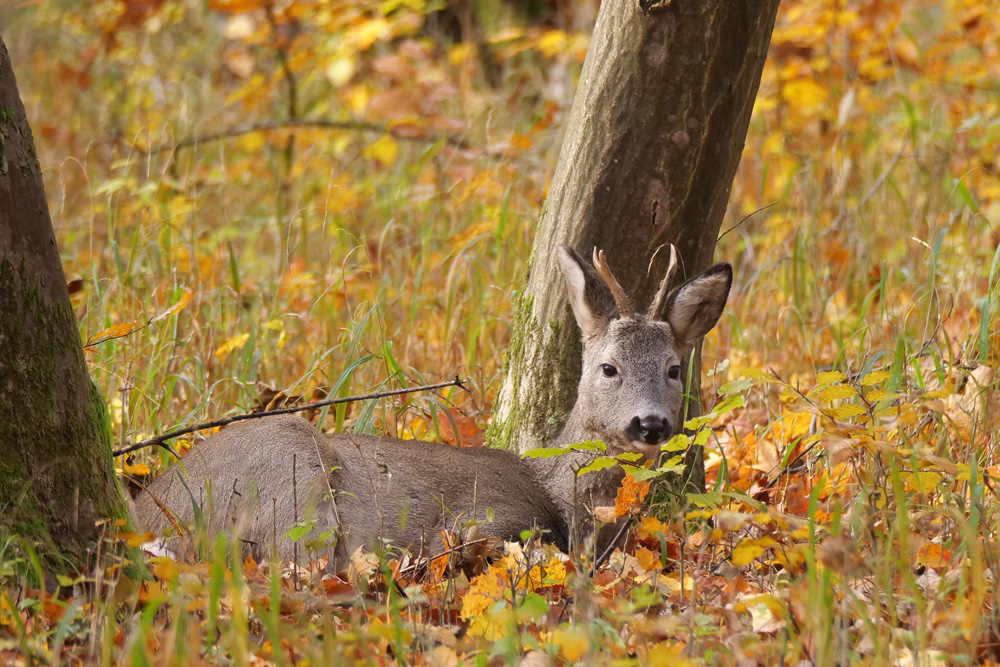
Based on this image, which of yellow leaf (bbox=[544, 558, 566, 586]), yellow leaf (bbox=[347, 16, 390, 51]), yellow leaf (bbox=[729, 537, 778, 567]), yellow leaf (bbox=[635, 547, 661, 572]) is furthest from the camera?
yellow leaf (bbox=[347, 16, 390, 51])

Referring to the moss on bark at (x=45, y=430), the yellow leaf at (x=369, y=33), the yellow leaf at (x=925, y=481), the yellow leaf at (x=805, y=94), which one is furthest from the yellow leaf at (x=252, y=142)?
the yellow leaf at (x=925, y=481)

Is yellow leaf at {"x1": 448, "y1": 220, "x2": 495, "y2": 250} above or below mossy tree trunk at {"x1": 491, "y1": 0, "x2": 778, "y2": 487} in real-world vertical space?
below

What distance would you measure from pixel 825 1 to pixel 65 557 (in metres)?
7.42

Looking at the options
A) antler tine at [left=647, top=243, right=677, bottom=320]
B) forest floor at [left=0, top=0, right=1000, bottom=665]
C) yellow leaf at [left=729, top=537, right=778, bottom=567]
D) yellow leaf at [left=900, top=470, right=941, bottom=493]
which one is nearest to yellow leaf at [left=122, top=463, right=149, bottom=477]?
forest floor at [left=0, top=0, right=1000, bottom=665]

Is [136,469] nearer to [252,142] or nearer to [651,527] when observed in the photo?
[651,527]

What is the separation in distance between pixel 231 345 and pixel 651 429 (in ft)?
6.83

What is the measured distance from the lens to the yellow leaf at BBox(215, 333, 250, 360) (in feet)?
15.9

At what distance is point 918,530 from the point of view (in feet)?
10.6

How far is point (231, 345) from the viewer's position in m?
4.86

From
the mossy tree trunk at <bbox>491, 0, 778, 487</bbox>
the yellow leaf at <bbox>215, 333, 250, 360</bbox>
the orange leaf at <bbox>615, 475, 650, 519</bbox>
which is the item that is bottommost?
the orange leaf at <bbox>615, 475, 650, 519</bbox>

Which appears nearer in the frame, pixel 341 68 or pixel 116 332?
pixel 116 332

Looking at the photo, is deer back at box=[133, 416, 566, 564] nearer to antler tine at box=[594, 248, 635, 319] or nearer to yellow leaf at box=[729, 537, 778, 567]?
antler tine at box=[594, 248, 635, 319]

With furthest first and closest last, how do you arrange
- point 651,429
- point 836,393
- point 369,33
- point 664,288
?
point 369,33 → point 664,288 → point 651,429 → point 836,393

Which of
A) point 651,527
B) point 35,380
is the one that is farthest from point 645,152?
point 35,380
